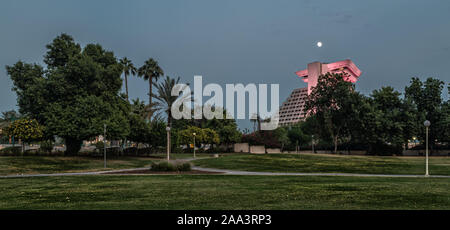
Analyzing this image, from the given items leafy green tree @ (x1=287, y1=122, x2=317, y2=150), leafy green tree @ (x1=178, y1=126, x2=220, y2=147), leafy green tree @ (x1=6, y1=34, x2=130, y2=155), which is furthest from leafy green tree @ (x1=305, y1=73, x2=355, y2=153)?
leafy green tree @ (x1=6, y1=34, x2=130, y2=155)

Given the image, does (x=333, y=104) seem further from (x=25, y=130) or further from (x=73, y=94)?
(x=25, y=130)

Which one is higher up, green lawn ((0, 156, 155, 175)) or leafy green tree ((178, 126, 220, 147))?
leafy green tree ((178, 126, 220, 147))

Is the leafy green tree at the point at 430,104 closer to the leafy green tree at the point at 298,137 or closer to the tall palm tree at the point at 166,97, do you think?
the leafy green tree at the point at 298,137

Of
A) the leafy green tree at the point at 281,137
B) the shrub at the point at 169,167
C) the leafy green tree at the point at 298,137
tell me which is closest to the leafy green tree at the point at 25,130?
the shrub at the point at 169,167

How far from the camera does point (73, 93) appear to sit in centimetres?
3706

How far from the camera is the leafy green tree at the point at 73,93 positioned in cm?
3459

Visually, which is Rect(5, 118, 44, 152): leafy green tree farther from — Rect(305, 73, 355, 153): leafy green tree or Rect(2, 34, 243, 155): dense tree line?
Rect(305, 73, 355, 153): leafy green tree

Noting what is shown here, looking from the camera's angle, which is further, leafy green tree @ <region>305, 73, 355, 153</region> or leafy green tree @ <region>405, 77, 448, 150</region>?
leafy green tree @ <region>305, 73, 355, 153</region>

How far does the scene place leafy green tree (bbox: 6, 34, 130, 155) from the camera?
113 feet

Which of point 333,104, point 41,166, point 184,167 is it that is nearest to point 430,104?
point 333,104

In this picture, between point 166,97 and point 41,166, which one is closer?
point 41,166

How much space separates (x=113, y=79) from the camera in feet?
133

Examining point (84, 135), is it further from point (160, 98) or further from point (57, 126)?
point (160, 98)
